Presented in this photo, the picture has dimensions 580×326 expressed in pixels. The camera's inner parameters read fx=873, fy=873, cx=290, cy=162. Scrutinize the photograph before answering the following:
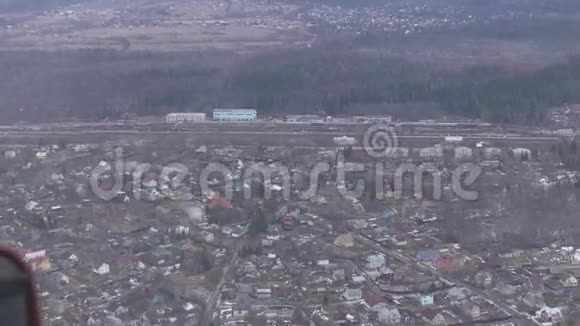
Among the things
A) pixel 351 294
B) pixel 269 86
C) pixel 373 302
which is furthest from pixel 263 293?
pixel 269 86

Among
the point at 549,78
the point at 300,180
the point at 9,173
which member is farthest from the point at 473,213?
the point at 549,78

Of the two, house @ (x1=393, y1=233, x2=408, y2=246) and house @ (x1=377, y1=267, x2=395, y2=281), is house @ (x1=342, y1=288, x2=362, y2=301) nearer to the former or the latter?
Answer: house @ (x1=377, y1=267, x2=395, y2=281)

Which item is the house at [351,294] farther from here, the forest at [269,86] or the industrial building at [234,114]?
the forest at [269,86]

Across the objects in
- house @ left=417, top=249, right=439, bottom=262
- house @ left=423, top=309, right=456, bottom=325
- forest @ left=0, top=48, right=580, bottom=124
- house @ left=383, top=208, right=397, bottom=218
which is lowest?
house @ left=423, top=309, right=456, bottom=325

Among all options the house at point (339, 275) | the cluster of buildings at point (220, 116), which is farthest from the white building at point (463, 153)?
the house at point (339, 275)

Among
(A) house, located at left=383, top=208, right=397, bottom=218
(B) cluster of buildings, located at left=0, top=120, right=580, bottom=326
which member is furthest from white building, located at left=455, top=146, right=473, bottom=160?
(A) house, located at left=383, top=208, right=397, bottom=218

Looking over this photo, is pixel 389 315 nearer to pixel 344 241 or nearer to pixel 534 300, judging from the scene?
pixel 534 300
